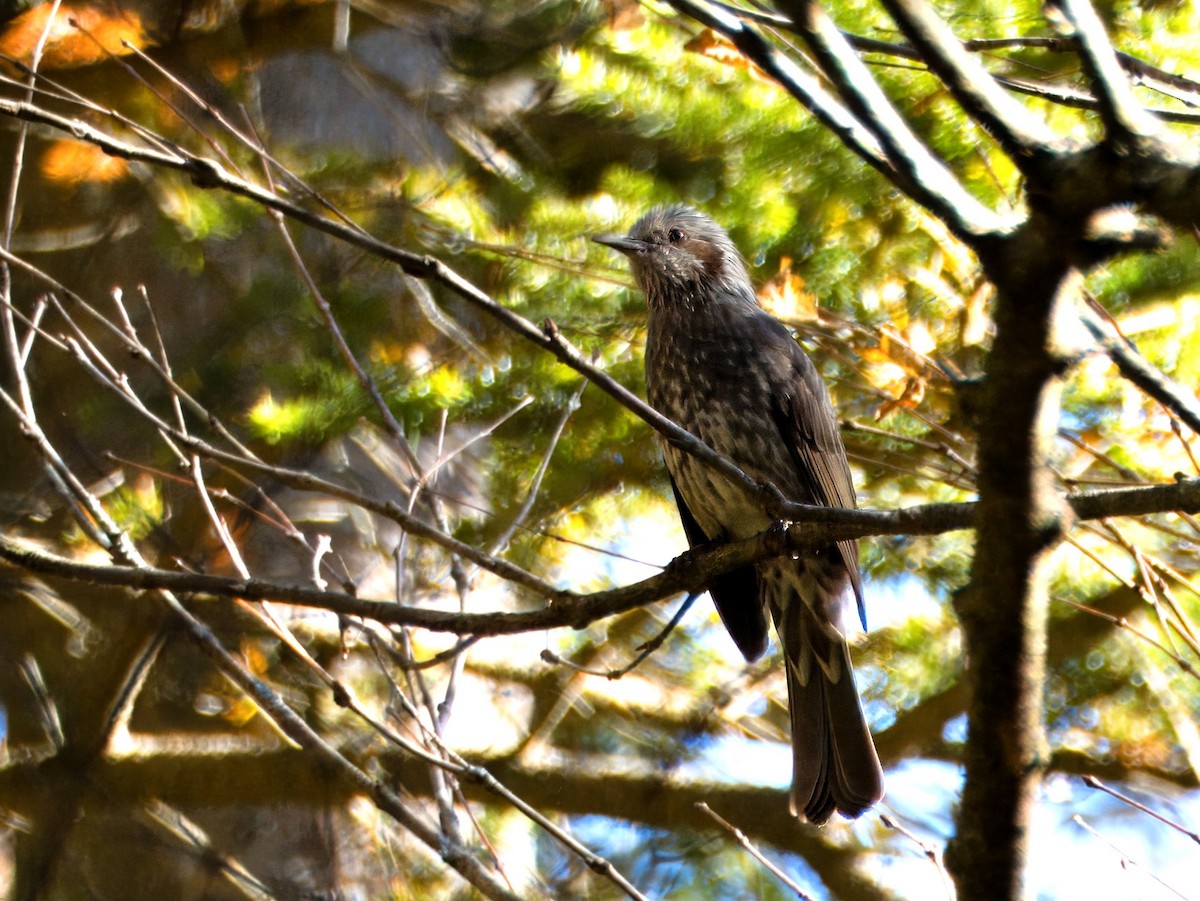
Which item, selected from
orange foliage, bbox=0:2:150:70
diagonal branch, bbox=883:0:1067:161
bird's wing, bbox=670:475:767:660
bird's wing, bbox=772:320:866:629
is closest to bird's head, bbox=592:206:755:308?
bird's wing, bbox=772:320:866:629

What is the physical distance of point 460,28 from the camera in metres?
4.34

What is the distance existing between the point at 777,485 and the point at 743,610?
1.28 ft

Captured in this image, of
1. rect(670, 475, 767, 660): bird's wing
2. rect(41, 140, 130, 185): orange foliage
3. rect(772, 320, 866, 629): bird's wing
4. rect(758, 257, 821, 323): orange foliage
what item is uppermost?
rect(41, 140, 130, 185): orange foliage

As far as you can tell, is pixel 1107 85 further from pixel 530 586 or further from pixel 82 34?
pixel 82 34

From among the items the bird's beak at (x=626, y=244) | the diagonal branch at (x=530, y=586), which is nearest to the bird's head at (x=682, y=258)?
the bird's beak at (x=626, y=244)

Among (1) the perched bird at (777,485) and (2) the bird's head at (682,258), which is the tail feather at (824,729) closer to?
(1) the perched bird at (777,485)

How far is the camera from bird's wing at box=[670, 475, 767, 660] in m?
3.12

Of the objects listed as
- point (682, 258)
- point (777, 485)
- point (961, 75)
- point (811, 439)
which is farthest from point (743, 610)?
point (961, 75)

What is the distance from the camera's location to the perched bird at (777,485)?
2.85 meters

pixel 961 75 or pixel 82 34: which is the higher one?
pixel 82 34

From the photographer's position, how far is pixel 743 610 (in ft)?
10.3

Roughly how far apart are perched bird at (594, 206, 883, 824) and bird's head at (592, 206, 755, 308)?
6 centimetres

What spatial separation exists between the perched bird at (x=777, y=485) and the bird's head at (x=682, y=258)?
0.21 feet

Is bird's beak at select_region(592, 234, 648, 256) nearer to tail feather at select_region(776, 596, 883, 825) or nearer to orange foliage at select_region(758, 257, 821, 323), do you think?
orange foliage at select_region(758, 257, 821, 323)
